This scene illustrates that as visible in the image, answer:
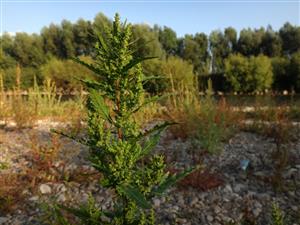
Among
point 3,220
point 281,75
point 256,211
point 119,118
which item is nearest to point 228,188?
point 256,211

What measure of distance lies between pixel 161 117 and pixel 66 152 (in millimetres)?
3637

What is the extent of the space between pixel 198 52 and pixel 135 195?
145 ft

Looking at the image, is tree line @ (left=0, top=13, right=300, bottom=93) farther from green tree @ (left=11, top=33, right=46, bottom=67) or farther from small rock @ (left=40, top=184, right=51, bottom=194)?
small rock @ (left=40, top=184, right=51, bottom=194)

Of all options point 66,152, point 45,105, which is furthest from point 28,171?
point 45,105

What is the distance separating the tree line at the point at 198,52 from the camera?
2861 centimetres

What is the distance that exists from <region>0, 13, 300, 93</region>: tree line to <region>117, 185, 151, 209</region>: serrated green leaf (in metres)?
26.9

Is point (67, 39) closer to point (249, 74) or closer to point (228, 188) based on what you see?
point (249, 74)

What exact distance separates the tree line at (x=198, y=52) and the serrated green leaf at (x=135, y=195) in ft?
88.4

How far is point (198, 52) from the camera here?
4409cm

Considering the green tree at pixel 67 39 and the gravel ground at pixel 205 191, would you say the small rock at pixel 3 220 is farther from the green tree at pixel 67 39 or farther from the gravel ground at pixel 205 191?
the green tree at pixel 67 39

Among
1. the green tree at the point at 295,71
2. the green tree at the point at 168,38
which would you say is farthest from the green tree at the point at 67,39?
the green tree at the point at 295,71

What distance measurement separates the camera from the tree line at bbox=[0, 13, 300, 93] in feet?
93.9

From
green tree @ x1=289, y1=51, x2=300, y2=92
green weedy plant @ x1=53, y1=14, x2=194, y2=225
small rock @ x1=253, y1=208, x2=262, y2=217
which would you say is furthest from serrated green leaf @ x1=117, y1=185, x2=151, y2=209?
green tree @ x1=289, y1=51, x2=300, y2=92

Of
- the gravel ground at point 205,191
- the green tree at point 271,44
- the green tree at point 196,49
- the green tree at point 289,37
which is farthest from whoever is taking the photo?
the green tree at point 196,49
